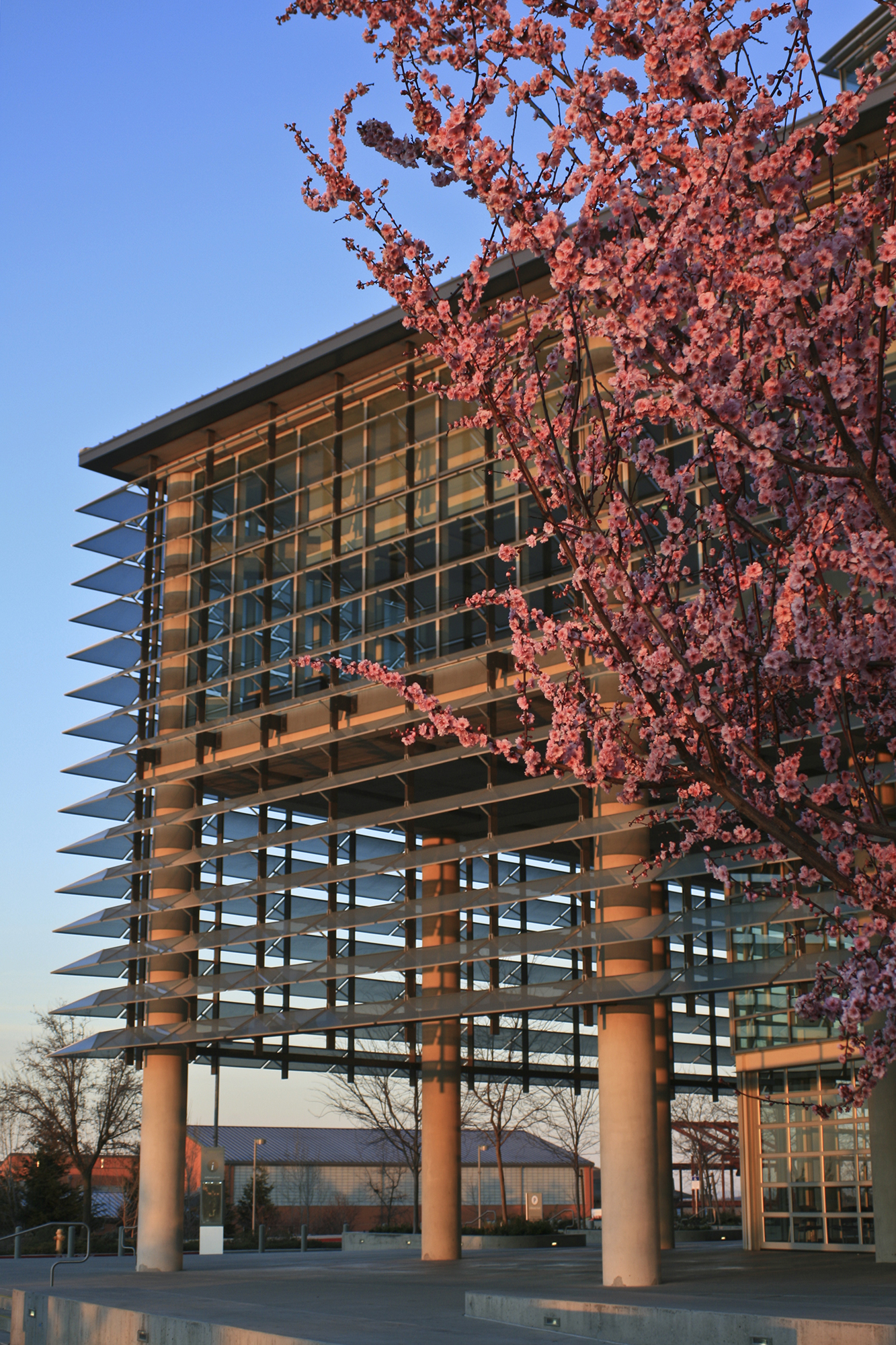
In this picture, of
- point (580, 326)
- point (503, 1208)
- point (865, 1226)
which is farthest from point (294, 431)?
point (503, 1208)

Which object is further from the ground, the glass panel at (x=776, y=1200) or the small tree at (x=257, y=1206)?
Answer: the glass panel at (x=776, y=1200)

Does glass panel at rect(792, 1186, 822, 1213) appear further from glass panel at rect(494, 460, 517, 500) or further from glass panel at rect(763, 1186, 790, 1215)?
glass panel at rect(494, 460, 517, 500)

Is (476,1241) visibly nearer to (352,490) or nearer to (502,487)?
(352,490)

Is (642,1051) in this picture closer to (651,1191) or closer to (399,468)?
(651,1191)

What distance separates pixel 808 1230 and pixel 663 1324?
1651cm

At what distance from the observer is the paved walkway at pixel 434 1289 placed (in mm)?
14170

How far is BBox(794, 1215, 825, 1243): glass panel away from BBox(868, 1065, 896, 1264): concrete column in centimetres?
369

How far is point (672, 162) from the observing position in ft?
28.6

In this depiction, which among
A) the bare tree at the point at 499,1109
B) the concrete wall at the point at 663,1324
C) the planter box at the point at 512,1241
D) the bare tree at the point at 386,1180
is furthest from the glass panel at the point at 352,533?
the bare tree at the point at 386,1180

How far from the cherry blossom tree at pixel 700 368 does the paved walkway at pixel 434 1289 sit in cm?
536

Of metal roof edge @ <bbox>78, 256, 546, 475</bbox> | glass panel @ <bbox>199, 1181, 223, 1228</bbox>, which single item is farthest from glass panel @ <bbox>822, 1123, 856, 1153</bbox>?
metal roof edge @ <bbox>78, 256, 546, 475</bbox>

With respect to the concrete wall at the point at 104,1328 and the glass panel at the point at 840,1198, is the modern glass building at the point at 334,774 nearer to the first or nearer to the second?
the glass panel at the point at 840,1198

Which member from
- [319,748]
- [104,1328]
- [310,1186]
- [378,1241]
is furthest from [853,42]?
[310,1186]

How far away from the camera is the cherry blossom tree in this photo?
827cm
